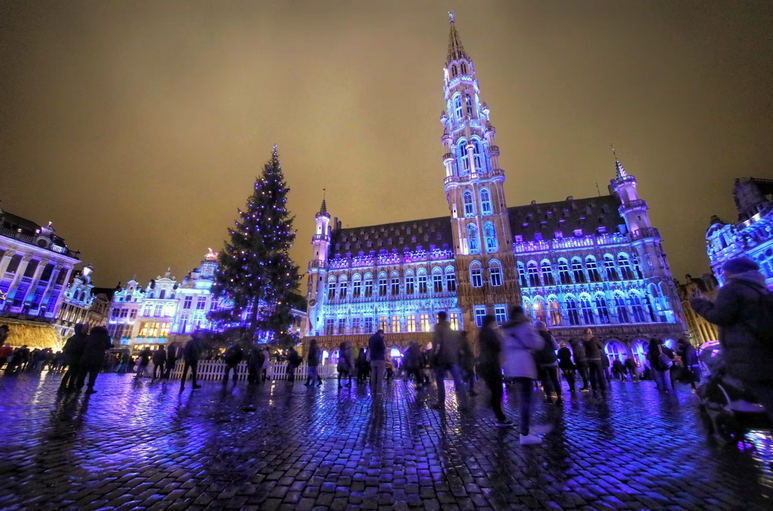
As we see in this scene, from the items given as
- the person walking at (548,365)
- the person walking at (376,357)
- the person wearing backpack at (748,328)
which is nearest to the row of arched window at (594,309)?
the person walking at (548,365)

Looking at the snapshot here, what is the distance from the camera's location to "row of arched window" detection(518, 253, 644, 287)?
111 feet

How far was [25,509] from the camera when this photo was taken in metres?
2.33

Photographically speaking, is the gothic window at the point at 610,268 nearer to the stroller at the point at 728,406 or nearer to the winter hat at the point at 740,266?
the stroller at the point at 728,406

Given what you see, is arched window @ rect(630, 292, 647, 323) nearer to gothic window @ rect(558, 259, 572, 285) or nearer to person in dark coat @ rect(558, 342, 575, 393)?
gothic window @ rect(558, 259, 572, 285)

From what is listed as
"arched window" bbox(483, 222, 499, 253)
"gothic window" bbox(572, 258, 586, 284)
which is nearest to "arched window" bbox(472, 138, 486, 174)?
"arched window" bbox(483, 222, 499, 253)

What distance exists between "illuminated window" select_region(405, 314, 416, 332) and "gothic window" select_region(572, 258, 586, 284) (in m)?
18.9

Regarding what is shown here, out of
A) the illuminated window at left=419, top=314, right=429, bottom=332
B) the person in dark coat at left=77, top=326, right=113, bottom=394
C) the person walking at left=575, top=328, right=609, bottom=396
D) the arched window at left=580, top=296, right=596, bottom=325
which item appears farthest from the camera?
the illuminated window at left=419, top=314, right=429, bottom=332

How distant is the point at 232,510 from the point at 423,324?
35707 millimetres

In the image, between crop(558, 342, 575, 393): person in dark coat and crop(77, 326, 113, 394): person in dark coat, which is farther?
crop(558, 342, 575, 393): person in dark coat

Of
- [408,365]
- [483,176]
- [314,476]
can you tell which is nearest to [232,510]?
[314,476]

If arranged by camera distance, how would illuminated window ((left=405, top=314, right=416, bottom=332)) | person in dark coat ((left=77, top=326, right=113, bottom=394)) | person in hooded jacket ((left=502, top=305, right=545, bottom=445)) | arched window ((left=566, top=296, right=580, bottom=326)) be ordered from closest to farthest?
1. person in hooded jacket ((left=502, top=305, right=545, bottom=445))
2. person in dark coat ((left=77, top=326, right=113, bottom=394))
3. arched window ((left=566, top=296, right=580, bottom=326))
4. illuminated window ((left=405, top=314, right=416, bottom=332))

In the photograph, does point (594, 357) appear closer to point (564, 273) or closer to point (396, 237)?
point (564, 273)

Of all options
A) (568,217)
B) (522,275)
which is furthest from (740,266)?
(568,217)

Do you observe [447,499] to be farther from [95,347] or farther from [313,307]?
[313,307]
